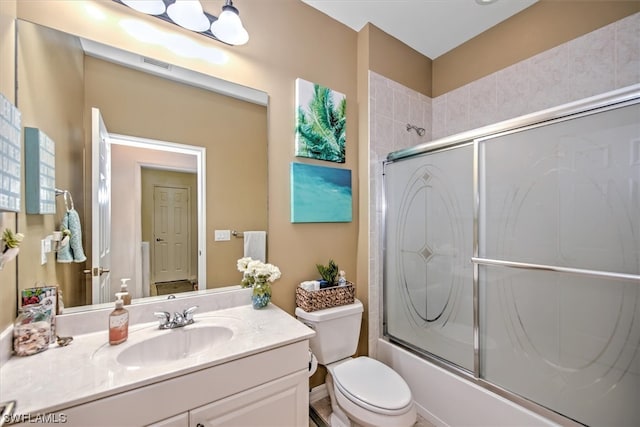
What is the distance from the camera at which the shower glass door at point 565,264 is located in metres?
1.09

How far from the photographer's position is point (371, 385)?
1398 millimetres

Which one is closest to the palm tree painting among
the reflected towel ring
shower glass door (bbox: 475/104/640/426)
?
shower glass door (bbox: 475/104/640/426)

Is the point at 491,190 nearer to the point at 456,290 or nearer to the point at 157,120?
the point at 456,290

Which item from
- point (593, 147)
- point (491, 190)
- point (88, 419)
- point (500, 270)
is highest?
point (593, 147)

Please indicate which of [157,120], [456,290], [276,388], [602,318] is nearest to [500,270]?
[456,290]

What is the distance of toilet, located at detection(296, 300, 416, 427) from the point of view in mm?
1241

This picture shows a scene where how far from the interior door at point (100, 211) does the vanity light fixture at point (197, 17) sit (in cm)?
52

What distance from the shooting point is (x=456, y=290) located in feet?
5.32

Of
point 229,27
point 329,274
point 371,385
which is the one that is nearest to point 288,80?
point 229,27

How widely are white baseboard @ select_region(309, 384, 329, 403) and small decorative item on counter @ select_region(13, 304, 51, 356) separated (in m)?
1.38

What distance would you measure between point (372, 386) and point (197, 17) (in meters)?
2.04

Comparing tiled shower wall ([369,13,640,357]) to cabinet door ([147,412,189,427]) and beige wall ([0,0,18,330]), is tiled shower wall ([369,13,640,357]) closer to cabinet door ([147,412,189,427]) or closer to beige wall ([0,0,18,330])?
cabinet door ([147,412,189,427])

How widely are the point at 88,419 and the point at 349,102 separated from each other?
2022 millimetres

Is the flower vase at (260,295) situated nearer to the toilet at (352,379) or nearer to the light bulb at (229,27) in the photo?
the toilet at (352,379)
